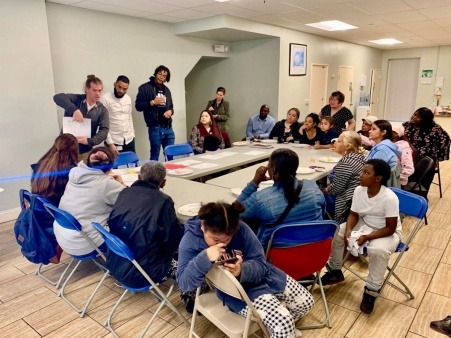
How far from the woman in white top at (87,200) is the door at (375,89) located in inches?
411

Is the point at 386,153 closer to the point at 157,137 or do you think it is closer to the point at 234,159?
the point at 234,159

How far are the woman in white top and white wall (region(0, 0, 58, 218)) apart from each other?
215 centimetres

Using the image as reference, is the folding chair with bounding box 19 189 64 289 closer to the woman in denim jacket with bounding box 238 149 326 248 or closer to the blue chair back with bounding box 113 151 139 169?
the blue chair back with bounding box 113 151 139 169

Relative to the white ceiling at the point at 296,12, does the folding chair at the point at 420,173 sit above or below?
below

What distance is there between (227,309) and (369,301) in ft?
3.66

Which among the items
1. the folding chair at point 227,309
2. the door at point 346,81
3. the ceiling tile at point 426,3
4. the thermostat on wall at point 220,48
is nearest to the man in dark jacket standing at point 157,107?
the thermostat on wall at point 220,48

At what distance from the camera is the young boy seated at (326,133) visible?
4.34m

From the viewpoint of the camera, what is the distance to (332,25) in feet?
20.9

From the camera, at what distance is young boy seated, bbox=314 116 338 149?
4.34m

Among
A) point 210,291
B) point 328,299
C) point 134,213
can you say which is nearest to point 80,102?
point 134,213

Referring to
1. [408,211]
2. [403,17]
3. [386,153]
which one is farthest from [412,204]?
[403,17]

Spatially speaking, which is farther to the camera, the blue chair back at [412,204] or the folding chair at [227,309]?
the blue chair back at [412,204]

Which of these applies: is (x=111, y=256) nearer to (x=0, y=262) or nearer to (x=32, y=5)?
(x=0, y=262)

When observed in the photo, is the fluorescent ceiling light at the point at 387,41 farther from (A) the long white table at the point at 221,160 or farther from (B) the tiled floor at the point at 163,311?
(B) the tiled floor at the point at 163,311
